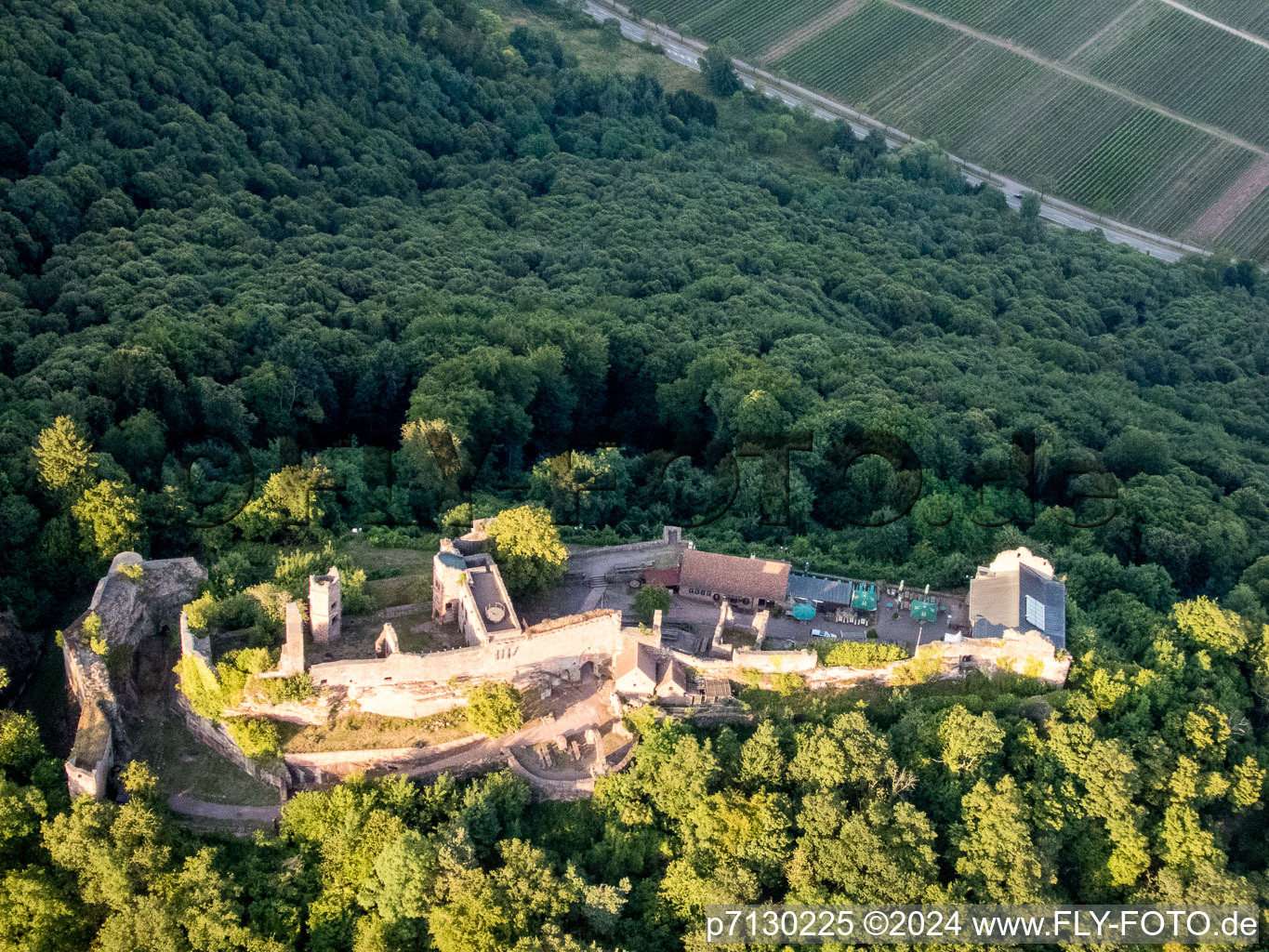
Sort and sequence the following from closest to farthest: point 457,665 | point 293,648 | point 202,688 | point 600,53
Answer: point 293,648 → point 202,688 → point 457,665 → point 600,53

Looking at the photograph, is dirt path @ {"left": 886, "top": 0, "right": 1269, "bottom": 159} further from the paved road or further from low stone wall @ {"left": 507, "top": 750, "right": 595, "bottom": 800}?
low stone wall @ {"left": 507, "top": 750, "right": 595, "bottom": 800}

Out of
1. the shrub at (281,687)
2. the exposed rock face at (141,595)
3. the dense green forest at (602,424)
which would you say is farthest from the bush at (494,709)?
the exposed rock face at (141,595)

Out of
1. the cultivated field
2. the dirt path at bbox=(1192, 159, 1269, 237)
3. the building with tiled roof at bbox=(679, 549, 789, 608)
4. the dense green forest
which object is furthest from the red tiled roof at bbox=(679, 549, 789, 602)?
the dirt path at bbox=(1192, 159, 1269, 237)

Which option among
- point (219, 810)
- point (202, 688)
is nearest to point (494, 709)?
point (219, 810)

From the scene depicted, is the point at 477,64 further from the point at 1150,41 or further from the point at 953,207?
the point at 1150,41

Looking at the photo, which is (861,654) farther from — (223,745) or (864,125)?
(864,125)

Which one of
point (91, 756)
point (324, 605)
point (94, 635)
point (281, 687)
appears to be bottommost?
point (91, 756)

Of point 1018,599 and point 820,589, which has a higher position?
point 1018,599
